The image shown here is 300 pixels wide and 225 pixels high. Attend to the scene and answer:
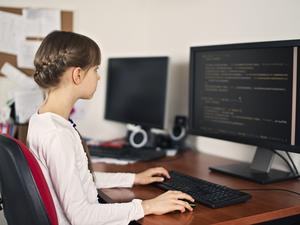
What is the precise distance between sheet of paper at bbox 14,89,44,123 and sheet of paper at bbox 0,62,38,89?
4 cm

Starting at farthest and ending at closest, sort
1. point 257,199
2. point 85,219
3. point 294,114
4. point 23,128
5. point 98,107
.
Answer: point 98,107 → point 23,128 → point 294,114 → point 257,199 → point 85,219

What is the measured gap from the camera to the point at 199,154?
202 cm

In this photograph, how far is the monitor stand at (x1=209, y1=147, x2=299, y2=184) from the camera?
153 cm

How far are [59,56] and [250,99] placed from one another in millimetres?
750

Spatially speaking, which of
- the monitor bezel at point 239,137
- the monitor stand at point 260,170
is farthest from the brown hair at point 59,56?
the monitor stand at point 260,170

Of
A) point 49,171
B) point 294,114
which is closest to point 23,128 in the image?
point 49,171

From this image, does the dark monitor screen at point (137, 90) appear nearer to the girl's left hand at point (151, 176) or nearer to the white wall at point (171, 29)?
the white wall at point (171, 29)

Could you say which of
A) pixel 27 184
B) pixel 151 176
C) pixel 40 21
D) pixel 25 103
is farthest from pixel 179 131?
pixel 27 184

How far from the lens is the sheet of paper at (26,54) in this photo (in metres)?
2.05

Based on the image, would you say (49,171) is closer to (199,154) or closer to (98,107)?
(199,154)

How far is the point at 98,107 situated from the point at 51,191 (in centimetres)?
119

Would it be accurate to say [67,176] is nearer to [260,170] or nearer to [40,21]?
[260,170]

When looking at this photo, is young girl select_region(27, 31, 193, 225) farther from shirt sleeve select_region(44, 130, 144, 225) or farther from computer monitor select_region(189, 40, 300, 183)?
computer monitor select_region(189, 40, 300, 183)

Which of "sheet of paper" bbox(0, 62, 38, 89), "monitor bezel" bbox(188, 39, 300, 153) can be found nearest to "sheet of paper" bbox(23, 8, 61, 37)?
"sheet of paper" bbox(0, 62, 38, 89)
